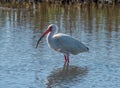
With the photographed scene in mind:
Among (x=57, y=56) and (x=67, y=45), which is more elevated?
(x=67, y=45)

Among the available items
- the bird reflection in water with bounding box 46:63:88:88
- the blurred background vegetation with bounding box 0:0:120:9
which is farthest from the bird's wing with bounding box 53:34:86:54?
the blurred background vegetation with bounding box 0:0:120:9

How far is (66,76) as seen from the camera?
32.6 feet

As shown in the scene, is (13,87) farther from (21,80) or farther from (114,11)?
(114,11)

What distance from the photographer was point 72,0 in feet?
93.1

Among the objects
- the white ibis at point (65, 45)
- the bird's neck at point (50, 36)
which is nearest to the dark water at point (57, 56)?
the white ibis at point (65, 45)

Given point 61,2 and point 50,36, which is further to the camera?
point 61,2

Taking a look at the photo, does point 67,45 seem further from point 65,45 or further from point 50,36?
point 50,36

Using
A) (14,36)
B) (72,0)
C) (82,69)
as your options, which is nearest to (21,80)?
(82,69)

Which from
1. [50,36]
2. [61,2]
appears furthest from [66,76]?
[61,2]

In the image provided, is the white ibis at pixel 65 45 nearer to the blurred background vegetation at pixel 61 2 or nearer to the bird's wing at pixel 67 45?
the bird's wing at pixel 67 45

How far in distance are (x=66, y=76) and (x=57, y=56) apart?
208cm

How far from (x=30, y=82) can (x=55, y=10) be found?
15366mm

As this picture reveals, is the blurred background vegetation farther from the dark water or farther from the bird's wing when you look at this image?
the bird's wing

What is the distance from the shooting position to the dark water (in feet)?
30.4
